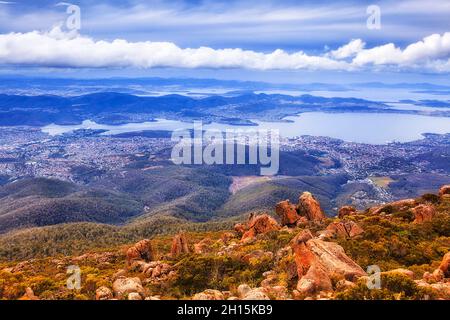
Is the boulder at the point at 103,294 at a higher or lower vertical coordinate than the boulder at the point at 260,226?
higher

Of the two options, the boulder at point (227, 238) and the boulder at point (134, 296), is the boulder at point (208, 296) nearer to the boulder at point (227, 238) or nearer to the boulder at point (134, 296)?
the boulder at point (134, 296)

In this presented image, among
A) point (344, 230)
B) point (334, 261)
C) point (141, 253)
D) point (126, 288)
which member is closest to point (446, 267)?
point (334, 261)

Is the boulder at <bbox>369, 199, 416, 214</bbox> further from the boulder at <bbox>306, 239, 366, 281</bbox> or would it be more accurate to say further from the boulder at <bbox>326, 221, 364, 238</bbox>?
the boulder at <bbox>306, 239, 366, 281</bbox>

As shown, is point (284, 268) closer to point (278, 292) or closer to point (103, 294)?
point (278, 292)

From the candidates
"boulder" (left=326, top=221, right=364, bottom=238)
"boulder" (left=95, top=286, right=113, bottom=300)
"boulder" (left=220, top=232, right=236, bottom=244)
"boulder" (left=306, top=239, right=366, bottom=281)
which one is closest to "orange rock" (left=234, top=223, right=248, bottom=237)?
"boulder" (left=220, top=232, right=236, bottom=244)

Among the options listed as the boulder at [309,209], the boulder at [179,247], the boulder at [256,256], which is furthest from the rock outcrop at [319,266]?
the boulder at [309,209]

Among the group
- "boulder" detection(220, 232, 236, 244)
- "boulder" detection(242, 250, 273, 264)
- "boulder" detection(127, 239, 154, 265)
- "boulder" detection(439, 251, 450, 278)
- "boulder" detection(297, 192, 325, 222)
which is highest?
"boulder" detection(439, 251, 450, 278)

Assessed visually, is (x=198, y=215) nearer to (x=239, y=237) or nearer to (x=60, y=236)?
(x=60, y=236)
